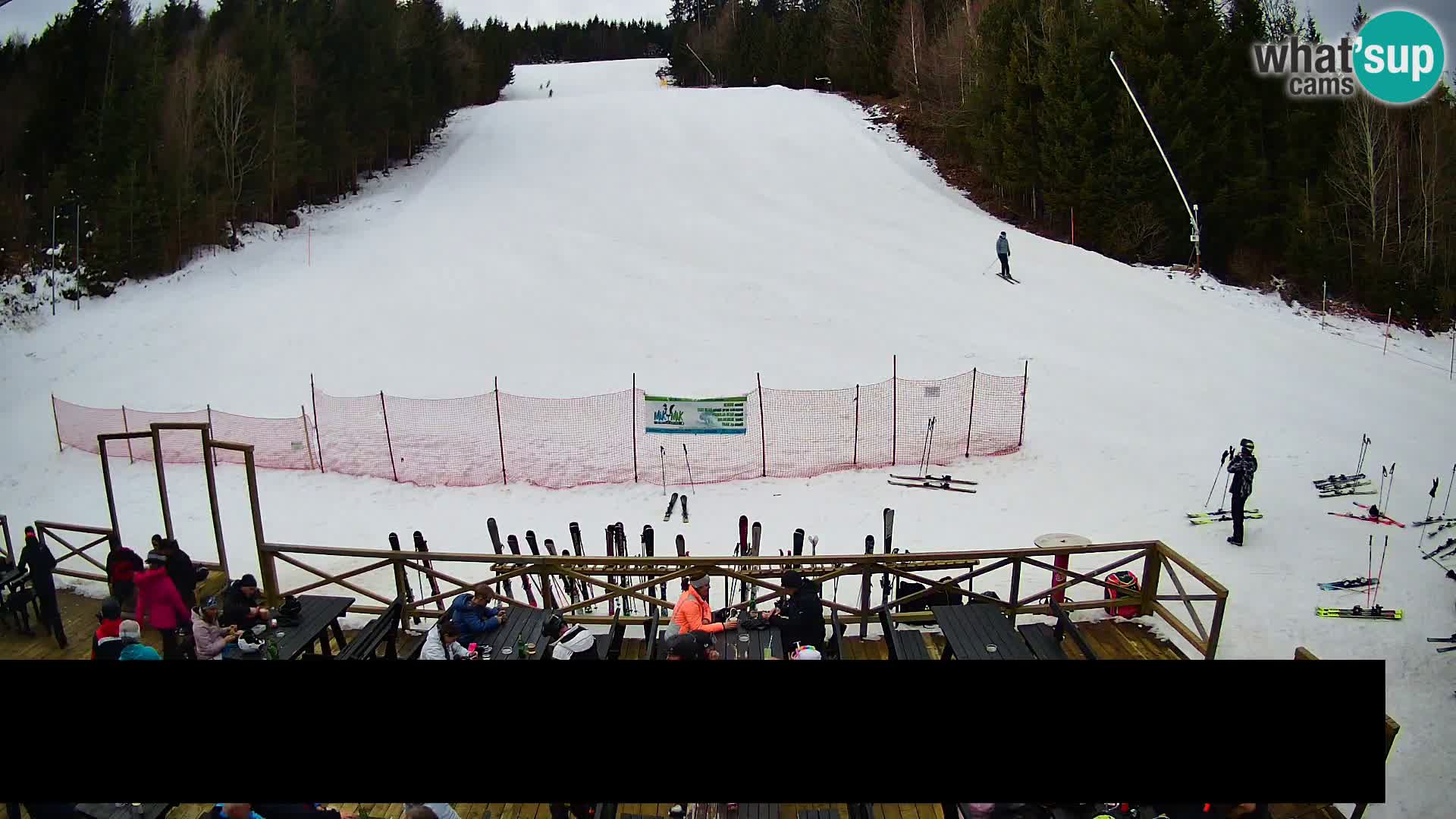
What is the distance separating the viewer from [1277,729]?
549 mm

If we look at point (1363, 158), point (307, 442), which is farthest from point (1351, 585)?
point (1363, 158)

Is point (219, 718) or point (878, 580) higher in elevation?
point (219, 718)

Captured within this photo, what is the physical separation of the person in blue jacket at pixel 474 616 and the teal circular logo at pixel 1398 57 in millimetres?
6815

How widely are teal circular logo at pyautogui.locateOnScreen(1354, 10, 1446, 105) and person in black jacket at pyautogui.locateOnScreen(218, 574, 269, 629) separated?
806 cm

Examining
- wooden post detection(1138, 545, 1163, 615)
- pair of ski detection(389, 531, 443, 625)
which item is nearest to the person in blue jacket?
pair of ski detection(389, 531, 443, 625)

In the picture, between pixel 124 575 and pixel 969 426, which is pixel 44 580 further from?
pixel 969 426

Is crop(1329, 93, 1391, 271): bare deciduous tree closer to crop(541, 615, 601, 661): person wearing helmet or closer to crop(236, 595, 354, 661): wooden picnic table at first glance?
crop(541, 615, 601, 661): person wearing helmet

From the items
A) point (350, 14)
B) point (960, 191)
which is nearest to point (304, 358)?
point (350, 14)

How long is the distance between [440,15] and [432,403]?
33.5 meters

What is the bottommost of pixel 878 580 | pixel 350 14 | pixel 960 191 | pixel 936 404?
pixel 878 580

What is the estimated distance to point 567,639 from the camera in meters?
7.14

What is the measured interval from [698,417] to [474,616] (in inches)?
284

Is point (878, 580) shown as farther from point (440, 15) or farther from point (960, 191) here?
point (440, 15)

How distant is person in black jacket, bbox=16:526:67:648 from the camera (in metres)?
8.04
